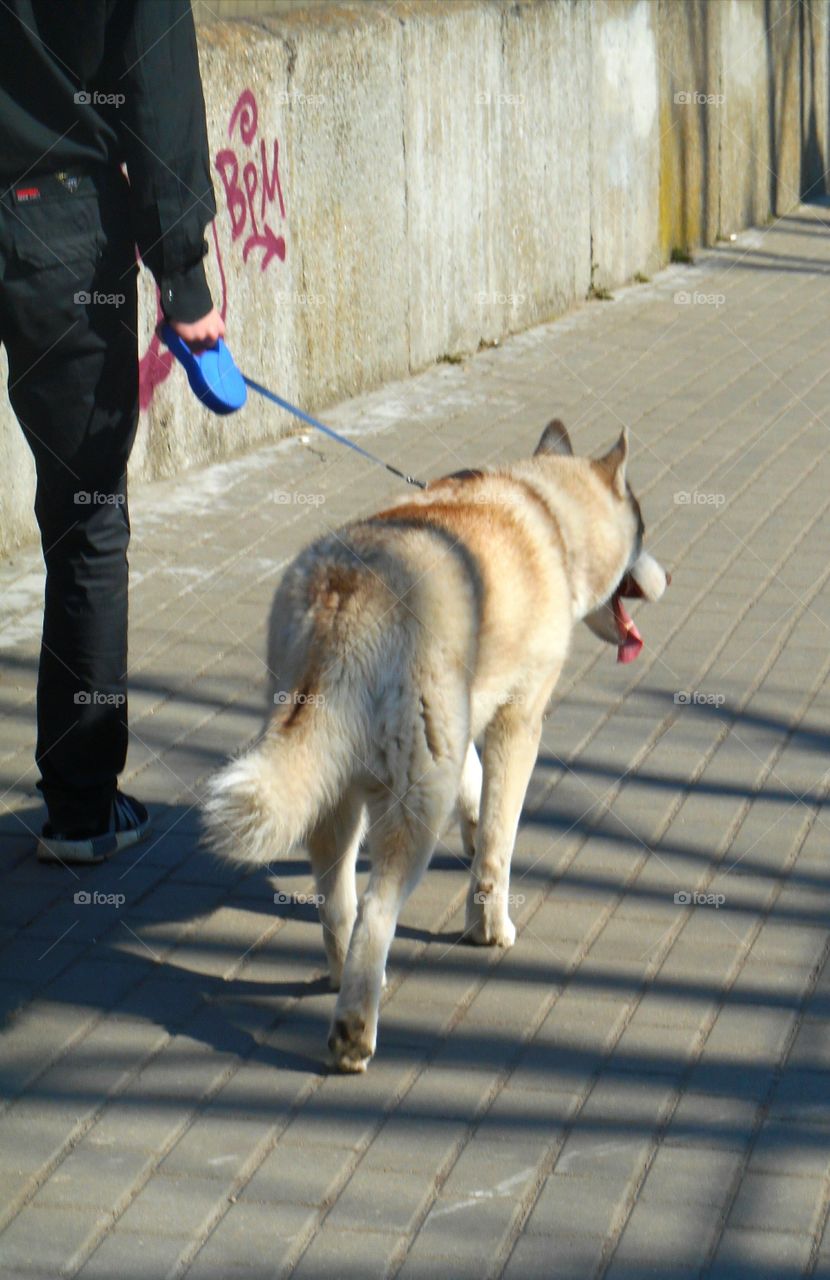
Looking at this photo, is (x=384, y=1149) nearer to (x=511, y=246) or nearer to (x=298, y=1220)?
(x=298, y=1220)

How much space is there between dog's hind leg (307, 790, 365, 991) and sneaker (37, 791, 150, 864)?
2.92 ft

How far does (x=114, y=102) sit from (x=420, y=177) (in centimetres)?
630

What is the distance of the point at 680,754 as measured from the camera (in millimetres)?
5613

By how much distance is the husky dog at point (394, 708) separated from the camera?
146 inches

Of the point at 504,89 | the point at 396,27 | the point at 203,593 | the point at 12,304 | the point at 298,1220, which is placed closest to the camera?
the point at 298,1220

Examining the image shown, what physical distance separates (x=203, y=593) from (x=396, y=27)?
4470 mm

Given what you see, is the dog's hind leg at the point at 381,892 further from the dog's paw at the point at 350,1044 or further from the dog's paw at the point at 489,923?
the dog's paw at the point at 489,923

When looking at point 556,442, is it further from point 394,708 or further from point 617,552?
point 394,708

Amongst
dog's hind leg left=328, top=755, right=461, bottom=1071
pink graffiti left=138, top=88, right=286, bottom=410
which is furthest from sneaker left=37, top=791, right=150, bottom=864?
pink graffiti left=138, top=88, right=286, bottom=410

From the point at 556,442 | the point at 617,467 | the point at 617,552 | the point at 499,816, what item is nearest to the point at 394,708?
the point at 499,816

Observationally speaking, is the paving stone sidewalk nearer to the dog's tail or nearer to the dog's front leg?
the dog's front leg

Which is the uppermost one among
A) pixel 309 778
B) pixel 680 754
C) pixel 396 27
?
pixel 396 27

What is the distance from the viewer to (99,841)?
4.82m

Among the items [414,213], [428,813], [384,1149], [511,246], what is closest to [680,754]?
[428,813]
